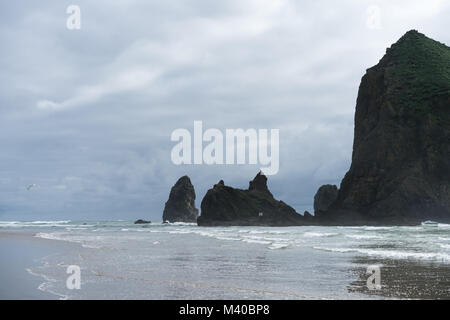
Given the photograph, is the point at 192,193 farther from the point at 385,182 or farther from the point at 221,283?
the point at 221,283

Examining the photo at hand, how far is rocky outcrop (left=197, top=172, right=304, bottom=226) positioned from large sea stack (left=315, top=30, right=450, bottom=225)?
1573 cm

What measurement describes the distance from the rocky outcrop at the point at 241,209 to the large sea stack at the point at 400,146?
15.7 m

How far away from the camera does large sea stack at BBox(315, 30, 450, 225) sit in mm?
91562

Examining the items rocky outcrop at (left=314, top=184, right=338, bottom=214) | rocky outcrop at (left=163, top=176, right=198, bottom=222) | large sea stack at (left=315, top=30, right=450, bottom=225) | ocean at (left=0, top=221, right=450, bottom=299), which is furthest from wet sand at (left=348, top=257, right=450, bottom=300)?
rocky outcrop at (left=163, top=176, right=198, bottom=222)

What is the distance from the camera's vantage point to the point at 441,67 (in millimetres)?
111812

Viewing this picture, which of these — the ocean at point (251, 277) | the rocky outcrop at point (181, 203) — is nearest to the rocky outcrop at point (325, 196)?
the rocky outcrop at point (181, 203)

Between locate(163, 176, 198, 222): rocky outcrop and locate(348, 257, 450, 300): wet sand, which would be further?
locate(163, 176, 198, 222): rocky outcrop

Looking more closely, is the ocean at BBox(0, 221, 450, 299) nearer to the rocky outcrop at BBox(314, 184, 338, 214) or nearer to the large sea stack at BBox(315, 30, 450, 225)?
the large sea stack at BBox(315, 30, 450, 225)

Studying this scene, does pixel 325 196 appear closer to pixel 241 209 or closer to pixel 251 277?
pixel 241 209

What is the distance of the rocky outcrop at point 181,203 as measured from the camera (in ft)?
605

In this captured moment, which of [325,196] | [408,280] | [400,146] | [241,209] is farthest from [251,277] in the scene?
[325,196]
